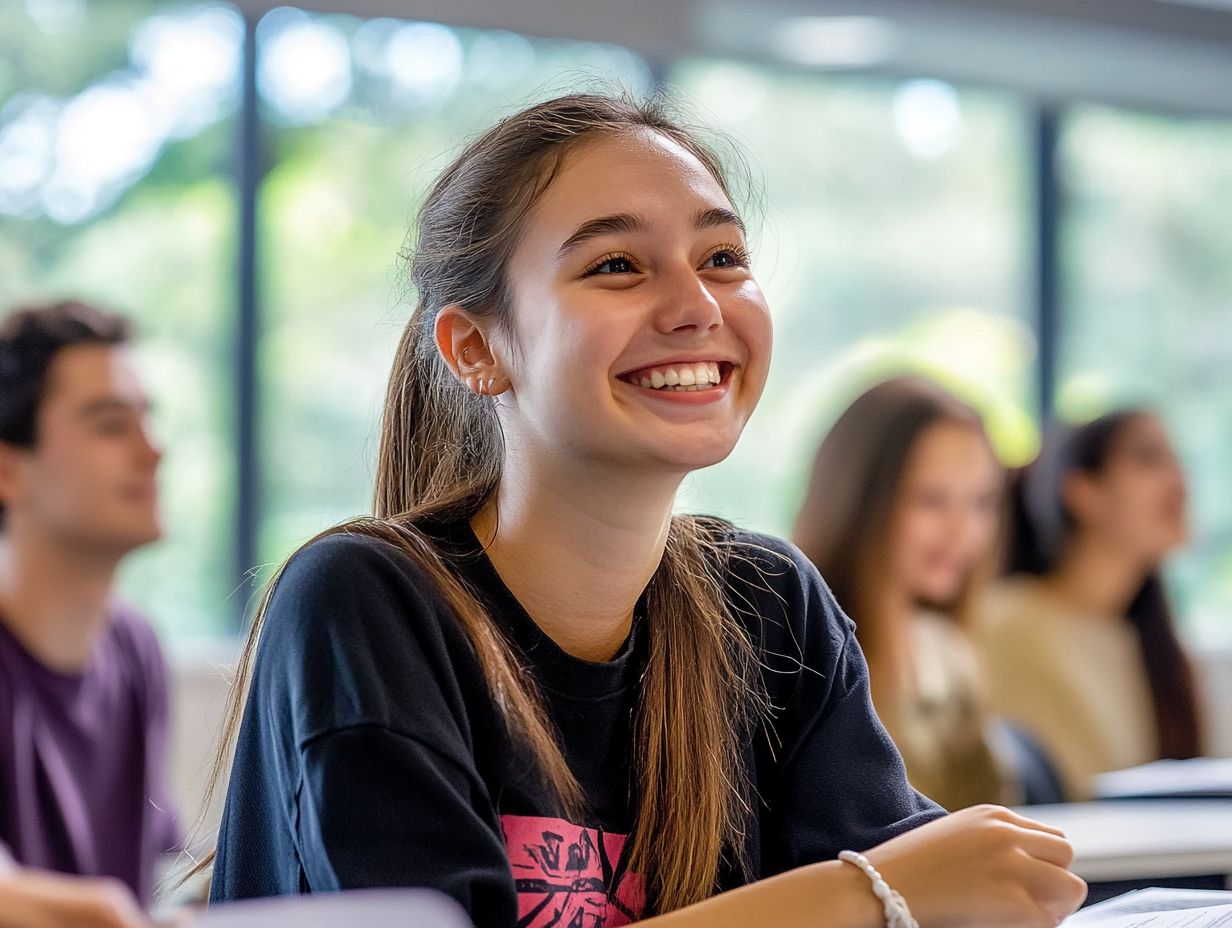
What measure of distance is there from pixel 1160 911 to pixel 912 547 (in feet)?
4.92

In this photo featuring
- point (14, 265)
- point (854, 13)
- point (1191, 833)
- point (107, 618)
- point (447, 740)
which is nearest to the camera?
point (447, 740)

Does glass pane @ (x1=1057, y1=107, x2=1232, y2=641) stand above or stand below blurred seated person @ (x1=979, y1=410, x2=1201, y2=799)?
above

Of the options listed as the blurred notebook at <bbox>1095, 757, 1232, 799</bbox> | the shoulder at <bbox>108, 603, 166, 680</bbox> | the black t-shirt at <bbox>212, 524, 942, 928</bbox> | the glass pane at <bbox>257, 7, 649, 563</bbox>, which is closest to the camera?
the black t-shirt at <bbox>212, 524, 942, 928</bbox>

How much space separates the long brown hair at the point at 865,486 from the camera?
8.63ft

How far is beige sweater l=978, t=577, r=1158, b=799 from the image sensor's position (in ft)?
10.8

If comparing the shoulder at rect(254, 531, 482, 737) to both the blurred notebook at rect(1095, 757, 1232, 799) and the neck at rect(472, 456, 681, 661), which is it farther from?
the blurred notebook at rect(1095, 757, 1232, 799)

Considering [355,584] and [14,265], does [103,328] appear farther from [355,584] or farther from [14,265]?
[355,584]

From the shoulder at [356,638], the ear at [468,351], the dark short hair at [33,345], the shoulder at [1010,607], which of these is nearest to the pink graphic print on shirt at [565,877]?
the shoulder at [356,638]

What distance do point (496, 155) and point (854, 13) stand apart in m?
3.30

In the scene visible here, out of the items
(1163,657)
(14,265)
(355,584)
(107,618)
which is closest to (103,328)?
(107,618)

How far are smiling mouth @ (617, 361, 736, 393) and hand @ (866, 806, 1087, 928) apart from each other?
0.40 m

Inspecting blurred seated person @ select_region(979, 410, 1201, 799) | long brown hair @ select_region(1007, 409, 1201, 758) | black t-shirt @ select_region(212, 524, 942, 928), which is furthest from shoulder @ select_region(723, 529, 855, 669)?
long brown hair @ select_region(1007, 409, 1201, 758)

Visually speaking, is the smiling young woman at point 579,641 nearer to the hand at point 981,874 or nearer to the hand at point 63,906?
the hand at point 981,874

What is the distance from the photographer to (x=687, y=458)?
3.98 feet
